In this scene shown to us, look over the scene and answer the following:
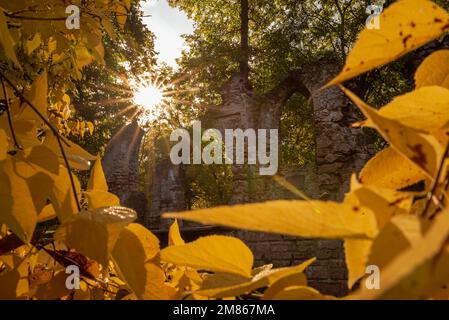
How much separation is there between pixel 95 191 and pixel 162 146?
15987mm

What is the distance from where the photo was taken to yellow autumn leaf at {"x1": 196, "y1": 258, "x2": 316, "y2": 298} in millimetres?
296

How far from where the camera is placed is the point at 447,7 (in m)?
14.6

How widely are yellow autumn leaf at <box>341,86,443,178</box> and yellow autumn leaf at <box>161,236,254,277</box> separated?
0.46 ft

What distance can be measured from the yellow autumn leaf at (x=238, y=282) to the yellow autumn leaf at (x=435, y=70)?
0.19 metres

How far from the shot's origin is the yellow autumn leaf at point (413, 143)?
0.86 ft

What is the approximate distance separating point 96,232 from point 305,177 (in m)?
10.7

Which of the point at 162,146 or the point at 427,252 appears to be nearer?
the point at 427,252

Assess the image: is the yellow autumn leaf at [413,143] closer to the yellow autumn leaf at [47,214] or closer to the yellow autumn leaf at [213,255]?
the yellow autumn leaf at [213,255]

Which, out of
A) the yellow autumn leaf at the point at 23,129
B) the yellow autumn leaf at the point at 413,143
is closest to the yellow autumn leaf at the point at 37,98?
the yellow autumn leaf at the point at 23,129

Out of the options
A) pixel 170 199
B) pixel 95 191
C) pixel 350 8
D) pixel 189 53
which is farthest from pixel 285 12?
pixel 95 191

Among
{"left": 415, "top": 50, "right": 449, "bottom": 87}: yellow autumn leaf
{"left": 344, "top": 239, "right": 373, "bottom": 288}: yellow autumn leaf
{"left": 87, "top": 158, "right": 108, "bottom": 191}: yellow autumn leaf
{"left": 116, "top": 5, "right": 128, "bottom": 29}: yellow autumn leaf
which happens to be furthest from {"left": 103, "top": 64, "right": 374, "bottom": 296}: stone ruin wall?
{"left": 344, "top": 239, "right": 373, "bottom": 288}: yellow autumn leaf

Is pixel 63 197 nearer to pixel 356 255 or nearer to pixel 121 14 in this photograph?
pixel 356 255

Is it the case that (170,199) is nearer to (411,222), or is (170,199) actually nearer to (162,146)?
(162,146)

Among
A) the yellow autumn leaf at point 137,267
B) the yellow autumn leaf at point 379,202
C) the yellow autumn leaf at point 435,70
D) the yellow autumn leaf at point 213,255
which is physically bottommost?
the yellow autumn leaf at point 137,267
